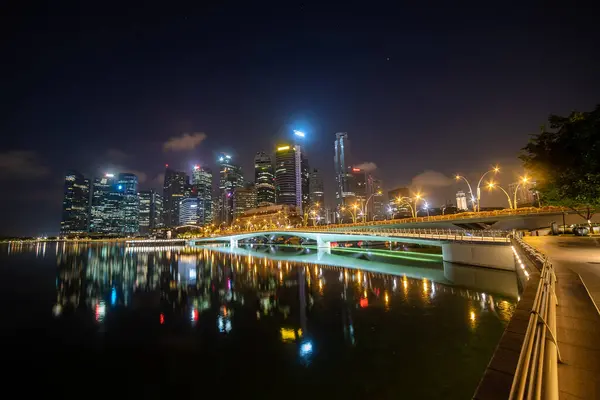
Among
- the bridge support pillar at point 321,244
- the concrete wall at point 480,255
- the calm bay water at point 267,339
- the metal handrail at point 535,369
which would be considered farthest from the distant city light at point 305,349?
the bridge support pillar at point 321,244

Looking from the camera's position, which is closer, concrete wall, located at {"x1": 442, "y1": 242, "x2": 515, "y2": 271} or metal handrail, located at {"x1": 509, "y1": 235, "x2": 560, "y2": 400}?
metal handrail, located at {"x1": 509, "y1": 235, "x2": 560, "y2": 400}

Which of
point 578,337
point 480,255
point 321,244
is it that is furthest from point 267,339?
point 321,244

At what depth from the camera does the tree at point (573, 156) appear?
18594mm

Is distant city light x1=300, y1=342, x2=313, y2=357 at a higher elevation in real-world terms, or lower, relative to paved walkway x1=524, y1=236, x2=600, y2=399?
lower

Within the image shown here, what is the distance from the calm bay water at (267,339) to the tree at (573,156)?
9.97 m

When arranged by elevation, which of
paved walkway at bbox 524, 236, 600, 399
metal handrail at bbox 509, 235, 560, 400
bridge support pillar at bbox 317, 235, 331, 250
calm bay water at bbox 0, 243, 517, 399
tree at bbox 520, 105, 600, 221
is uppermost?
tree at bbox 520, 105, 600, 221

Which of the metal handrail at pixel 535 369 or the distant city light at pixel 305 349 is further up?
the metal handrail at pixel 535 369

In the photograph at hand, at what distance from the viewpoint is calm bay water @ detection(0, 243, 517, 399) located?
11.7m

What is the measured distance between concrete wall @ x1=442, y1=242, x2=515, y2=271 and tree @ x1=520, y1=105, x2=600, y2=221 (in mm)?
9909

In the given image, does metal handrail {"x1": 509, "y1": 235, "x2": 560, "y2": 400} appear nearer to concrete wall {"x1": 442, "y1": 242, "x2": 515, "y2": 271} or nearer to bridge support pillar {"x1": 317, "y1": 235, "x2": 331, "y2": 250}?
concrete wall {"x1": 442, "y1": 242, "x2": 515, "y2": 271}

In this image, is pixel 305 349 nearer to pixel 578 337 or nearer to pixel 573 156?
pixel 578 337

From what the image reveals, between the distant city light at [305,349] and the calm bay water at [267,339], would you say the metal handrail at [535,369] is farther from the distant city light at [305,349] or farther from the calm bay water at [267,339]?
the distant city light at [305,349]

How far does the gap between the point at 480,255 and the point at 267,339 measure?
3158 cm

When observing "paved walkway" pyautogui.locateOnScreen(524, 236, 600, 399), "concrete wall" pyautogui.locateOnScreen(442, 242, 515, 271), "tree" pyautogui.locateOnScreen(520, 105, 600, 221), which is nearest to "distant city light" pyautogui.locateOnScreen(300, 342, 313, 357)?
"paved walkway" pyautogui.locateOnScreen(524, 236, 600, 399)
